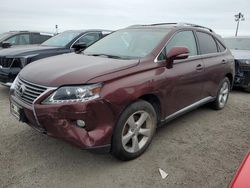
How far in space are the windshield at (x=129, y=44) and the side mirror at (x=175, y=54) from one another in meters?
0.27

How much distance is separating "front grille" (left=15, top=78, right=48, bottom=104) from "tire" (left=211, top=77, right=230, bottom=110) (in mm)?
3595

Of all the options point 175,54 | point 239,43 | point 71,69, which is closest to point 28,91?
point 71,69

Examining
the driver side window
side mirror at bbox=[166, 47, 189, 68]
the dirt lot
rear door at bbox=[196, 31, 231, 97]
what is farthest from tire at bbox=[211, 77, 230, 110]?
side mirror at bbox=[166, 47, 189, 68]

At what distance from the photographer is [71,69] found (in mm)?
3119

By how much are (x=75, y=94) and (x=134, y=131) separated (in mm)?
905

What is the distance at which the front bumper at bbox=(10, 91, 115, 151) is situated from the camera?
275cm

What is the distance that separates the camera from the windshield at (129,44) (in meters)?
3.69

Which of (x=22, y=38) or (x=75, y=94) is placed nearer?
(x=75, y=94)

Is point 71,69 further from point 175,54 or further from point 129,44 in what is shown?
point 175,54

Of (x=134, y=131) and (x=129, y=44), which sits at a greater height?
(x=129, y=44)

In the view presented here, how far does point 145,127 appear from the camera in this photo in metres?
3.50

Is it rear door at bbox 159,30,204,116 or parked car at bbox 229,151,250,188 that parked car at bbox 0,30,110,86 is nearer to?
rear door at bbox 159,30,204,116

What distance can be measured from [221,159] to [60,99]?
85.0 inches

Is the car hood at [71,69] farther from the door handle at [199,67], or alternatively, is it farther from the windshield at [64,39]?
the windshield at [64,39]
